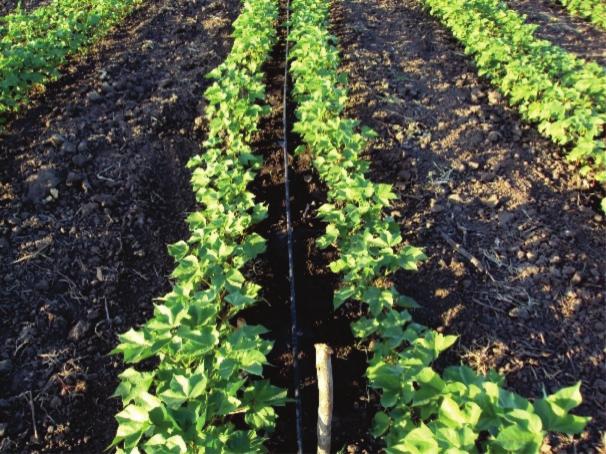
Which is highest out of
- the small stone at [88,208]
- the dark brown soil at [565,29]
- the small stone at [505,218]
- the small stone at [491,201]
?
the dark brown soil at [565,29]

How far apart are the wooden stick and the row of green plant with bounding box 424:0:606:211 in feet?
10.7

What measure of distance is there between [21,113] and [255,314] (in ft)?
13.2

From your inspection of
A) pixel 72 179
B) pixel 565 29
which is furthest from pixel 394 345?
pixel 565 29

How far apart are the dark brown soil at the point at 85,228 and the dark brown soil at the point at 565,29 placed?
19.1 feet

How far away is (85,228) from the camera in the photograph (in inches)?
158

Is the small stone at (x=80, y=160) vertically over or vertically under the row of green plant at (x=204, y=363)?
over

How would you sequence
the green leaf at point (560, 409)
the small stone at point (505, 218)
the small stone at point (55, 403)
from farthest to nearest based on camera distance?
the small stone at point (505, 218) < the small stone at point (55, 403) < the green leaf at point (560, 409)

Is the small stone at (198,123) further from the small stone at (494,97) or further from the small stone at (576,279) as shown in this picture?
the small stone at (576,279)

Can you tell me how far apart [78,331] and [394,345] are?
2.24 meters

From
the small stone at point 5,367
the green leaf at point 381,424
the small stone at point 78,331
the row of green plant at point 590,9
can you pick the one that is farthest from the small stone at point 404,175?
the row of green plant at point 590,9

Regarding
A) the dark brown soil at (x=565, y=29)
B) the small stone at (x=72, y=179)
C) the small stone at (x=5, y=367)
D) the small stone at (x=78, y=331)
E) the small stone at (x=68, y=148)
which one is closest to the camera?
the small stone at (x=5, y=367)

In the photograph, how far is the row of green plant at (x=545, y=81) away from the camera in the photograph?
452 cm

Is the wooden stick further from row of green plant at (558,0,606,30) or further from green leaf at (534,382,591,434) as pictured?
row of green plant at (558,0,606,30)

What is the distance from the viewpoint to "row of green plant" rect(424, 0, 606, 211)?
14.8 ft
